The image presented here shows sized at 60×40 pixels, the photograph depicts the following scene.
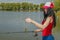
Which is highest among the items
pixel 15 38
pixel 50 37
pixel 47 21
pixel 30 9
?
pixel 47 21

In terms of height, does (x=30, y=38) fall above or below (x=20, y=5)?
above

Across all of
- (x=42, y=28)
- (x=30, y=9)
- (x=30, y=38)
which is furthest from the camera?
(x=30, y=9)

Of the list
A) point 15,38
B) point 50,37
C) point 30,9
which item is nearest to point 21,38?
point 15,38

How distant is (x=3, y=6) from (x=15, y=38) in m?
51.1

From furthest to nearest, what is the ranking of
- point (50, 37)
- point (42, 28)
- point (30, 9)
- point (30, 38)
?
1. point (30, 9)
2. point (30, 38)
3. point (50, 37)
4. point (42, 28)

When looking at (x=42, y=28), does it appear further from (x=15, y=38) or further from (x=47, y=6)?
(x=15, y=38)

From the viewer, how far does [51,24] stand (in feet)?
12.8

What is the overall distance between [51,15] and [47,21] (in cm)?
14

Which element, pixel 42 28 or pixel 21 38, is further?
pixel 21 38

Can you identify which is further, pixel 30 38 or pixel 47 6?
pixel 30 38

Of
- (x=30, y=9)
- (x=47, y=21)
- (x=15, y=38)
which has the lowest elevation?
(x=30, y=9)

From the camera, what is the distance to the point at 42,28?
3.71 metres

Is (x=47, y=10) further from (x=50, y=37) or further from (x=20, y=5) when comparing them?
(x=20, y=5)

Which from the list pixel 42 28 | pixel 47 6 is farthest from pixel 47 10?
pixel 42 28
